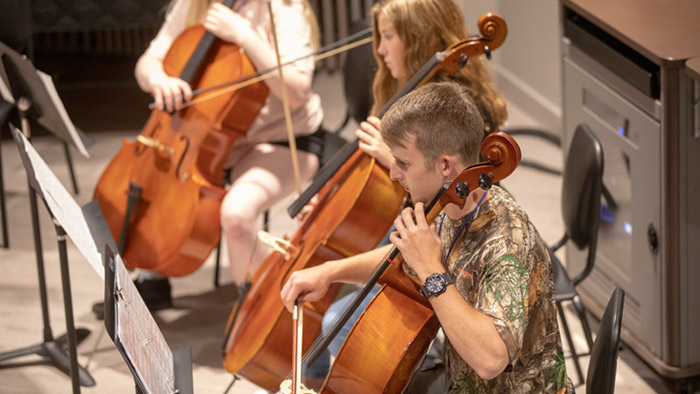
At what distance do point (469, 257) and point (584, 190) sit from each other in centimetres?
84

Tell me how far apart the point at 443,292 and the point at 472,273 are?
0.10m

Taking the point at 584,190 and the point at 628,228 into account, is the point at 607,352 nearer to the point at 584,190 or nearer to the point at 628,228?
the point at 584,190

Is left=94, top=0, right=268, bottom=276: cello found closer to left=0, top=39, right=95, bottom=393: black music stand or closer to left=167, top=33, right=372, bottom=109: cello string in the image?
left=167, top=33, right=372, bottom=109: cello string

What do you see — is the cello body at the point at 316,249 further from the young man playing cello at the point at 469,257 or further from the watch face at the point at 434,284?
the watch face at the point at 434,284

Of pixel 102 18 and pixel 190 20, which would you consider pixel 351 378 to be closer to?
pixel 190 20

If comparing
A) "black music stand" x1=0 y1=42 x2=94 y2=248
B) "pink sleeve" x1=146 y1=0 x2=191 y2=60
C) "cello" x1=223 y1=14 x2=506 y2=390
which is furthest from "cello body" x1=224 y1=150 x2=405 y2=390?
"pink sleeve" x1=146 y1=0 x2=191 y2=60

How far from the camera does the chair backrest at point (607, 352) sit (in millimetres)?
1542

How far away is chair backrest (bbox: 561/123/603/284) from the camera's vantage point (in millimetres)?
2223

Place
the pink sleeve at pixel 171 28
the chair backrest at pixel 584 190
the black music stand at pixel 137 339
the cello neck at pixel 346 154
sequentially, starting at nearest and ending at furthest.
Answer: the black music stand at pixel 137 339
the cello neck at pixel 346 154
the chair backrest at pixel 584 190
the pink sleeve at pixel 171 28

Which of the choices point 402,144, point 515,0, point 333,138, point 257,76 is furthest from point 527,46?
point 402,144

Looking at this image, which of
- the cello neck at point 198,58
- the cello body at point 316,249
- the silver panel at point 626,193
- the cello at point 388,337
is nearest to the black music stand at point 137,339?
the cello at point 388,337

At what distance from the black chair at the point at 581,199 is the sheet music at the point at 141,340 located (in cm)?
106

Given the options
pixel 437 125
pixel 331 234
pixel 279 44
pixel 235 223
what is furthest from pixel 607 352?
pixel 279 44

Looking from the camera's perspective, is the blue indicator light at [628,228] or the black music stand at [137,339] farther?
the blue indicator light at [628,228]
